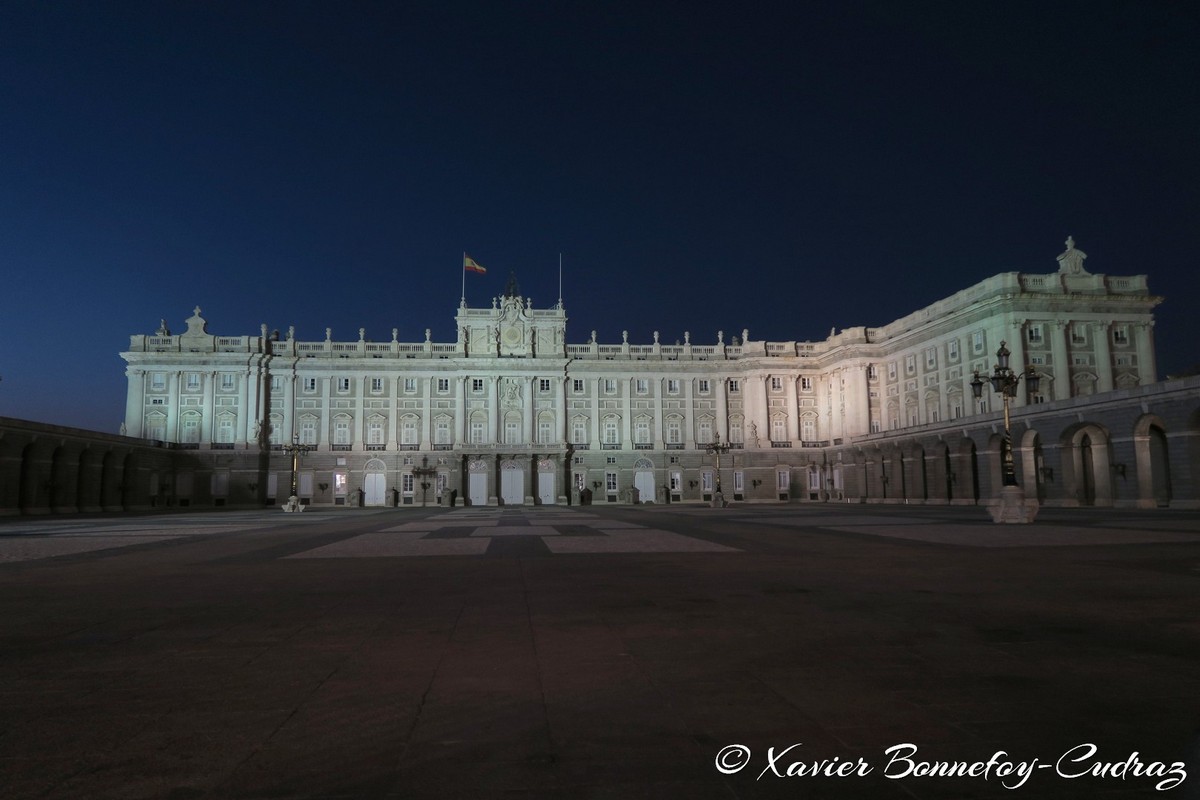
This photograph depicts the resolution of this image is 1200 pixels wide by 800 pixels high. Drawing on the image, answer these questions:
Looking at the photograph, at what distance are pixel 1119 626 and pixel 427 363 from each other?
2899 inches

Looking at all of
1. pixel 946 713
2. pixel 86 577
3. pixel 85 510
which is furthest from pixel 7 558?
pixel 85 510

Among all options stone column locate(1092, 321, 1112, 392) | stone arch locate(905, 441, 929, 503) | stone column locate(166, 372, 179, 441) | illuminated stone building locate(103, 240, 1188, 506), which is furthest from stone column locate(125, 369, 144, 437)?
stone column locate(1092, 321, 1112, 392)

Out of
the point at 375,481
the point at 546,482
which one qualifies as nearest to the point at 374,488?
the point at 375,481

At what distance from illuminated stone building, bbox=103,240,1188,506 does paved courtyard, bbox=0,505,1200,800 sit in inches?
2358

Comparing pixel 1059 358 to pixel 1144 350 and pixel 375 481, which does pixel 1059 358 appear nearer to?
pixel 1144 350

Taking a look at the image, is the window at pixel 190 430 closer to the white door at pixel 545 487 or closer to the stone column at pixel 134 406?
the stone column at pixel 134 406

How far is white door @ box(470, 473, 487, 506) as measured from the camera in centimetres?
7606

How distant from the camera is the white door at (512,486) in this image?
76375mm

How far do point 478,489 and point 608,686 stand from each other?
239 feet

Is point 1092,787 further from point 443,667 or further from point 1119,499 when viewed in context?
point 1119,499

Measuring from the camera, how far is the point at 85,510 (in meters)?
52.8

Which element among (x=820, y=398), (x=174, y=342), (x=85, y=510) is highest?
(x=174, y=342)

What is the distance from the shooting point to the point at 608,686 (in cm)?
488

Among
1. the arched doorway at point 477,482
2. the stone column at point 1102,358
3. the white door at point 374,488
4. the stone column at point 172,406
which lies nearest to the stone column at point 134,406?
the stone column at point 172,406
